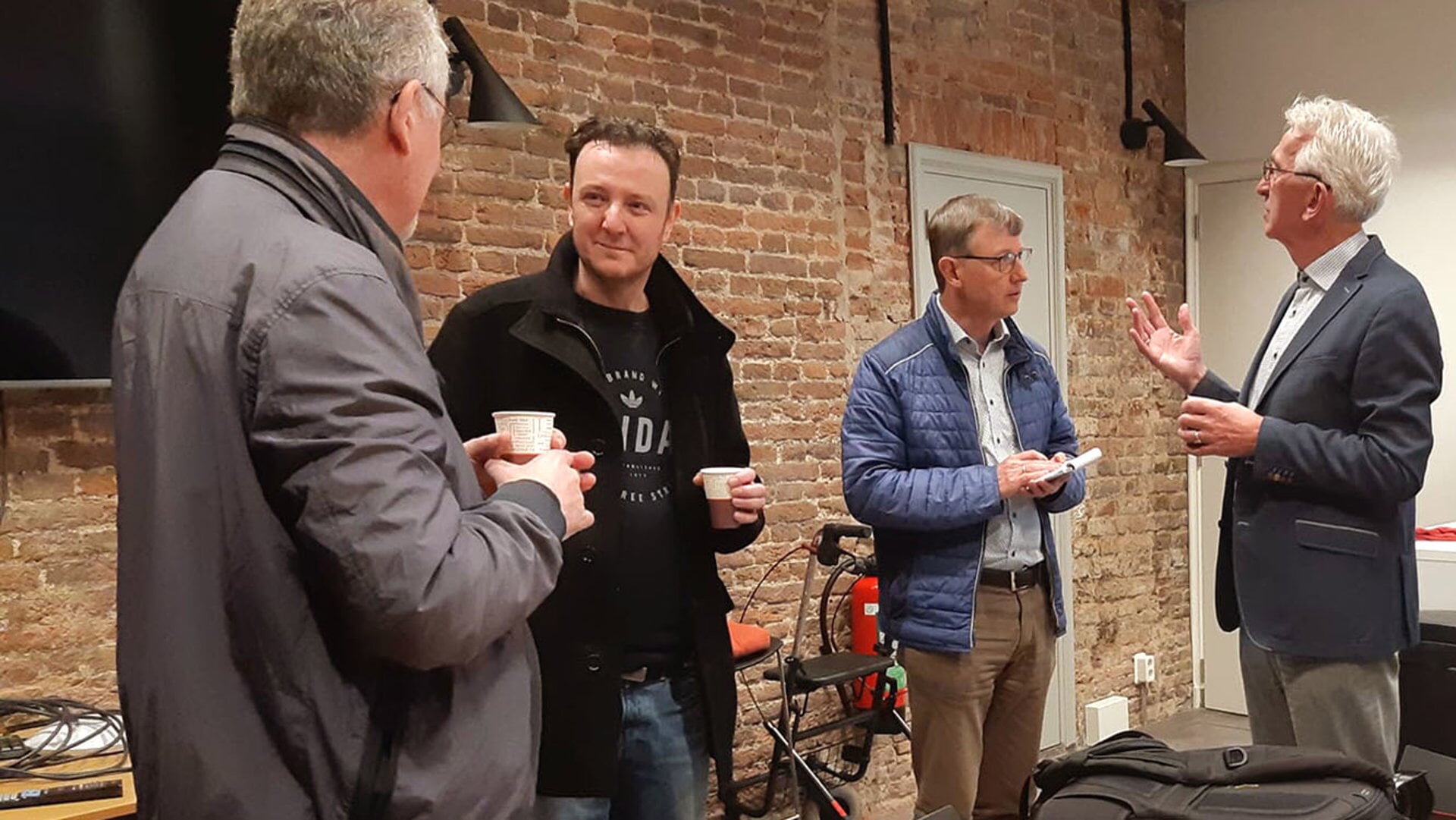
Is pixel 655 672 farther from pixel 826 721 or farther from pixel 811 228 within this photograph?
pixel 811 228

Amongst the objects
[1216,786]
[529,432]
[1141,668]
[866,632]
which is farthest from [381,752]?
[1141,668]

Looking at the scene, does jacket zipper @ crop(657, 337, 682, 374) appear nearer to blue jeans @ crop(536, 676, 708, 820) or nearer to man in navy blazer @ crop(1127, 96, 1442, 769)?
blue jeans @ crop(536, 676, 708, 820)

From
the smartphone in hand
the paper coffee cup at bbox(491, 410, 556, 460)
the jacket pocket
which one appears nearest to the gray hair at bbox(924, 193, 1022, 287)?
A: the smartphone in hand

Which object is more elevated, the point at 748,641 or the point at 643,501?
the point at 643,501

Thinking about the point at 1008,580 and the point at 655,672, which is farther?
the point at 1008,580

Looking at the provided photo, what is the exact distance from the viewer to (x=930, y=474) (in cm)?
272

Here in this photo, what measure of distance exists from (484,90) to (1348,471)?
2325 mm

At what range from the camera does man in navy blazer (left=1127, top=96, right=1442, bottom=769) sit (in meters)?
2.35

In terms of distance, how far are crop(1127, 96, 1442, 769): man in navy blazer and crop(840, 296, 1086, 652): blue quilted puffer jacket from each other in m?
0.44

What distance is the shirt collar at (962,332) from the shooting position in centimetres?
284

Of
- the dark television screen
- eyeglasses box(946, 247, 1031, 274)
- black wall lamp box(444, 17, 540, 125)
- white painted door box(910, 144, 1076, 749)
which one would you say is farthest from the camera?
white painted door box(910, 144, 1076, 749)

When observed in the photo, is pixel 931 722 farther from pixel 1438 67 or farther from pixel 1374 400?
pixel 1438 67

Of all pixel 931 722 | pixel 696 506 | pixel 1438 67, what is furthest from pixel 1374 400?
pixel 1438 67

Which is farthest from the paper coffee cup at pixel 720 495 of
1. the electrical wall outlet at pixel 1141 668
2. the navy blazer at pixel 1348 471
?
the electrical wall outlet at pixel 1141 668
